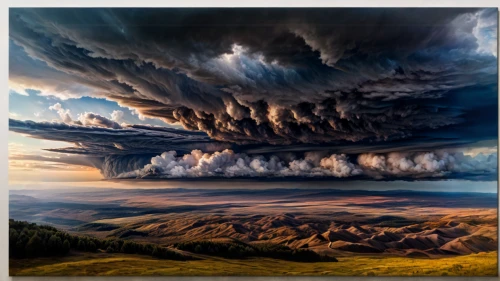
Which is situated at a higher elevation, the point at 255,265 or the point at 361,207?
the point at 361,207

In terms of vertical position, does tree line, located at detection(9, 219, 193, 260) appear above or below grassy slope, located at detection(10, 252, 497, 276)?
above

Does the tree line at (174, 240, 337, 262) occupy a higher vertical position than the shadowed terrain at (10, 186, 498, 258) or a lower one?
lower

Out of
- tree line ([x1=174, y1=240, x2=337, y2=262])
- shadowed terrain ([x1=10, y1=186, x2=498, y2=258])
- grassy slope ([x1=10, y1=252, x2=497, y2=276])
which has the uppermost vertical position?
shadowed terrain ([x1=10, y1=186, x2=498, y2=258])

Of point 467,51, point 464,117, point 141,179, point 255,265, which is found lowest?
point 255,265

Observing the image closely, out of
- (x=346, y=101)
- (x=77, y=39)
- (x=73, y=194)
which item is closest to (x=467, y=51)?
(x=346, y=101)

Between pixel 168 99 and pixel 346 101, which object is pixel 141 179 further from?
pixel 346 101

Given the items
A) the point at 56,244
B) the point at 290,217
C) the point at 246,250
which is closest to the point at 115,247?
the point at 56,244
